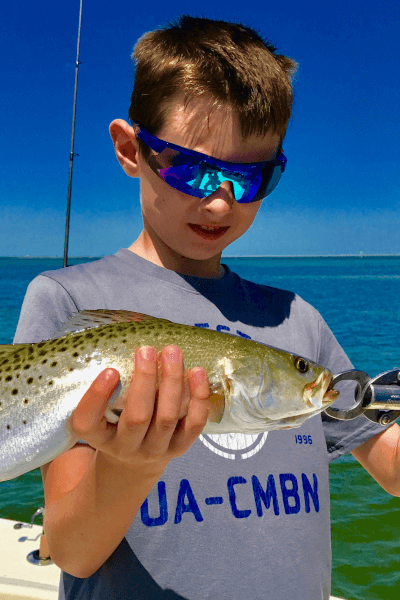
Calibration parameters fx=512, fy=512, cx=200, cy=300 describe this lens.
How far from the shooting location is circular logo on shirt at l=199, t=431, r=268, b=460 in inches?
82.3

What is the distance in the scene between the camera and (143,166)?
2.43 metres

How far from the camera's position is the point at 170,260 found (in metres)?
2.54

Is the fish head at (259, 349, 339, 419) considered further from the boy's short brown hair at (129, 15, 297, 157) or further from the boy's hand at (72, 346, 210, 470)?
the boy's short brown hair at (129, 15, 297, 157)

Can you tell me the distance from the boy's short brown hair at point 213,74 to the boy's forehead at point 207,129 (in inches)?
1.3

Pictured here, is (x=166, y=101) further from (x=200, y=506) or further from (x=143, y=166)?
(x=200, y=506)

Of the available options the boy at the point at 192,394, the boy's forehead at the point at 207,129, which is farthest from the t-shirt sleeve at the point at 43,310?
the boy's forehead at the point at 207,129

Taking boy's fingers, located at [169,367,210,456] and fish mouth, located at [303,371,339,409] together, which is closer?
boy's fingers, located at [169,367,210,456]

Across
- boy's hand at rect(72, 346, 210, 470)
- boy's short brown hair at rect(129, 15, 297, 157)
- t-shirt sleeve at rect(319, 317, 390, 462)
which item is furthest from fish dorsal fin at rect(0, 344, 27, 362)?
t-shirt sleeve at rect(319, 317, 390, 462)

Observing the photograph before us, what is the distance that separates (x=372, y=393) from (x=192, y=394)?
0.89m

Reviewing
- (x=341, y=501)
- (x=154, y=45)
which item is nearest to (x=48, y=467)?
(x=154, y=45)

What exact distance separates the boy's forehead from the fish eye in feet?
3.29

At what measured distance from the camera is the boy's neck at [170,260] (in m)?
2.54

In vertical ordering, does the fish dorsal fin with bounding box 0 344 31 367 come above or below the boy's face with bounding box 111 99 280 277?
below

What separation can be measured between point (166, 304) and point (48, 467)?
85cm
